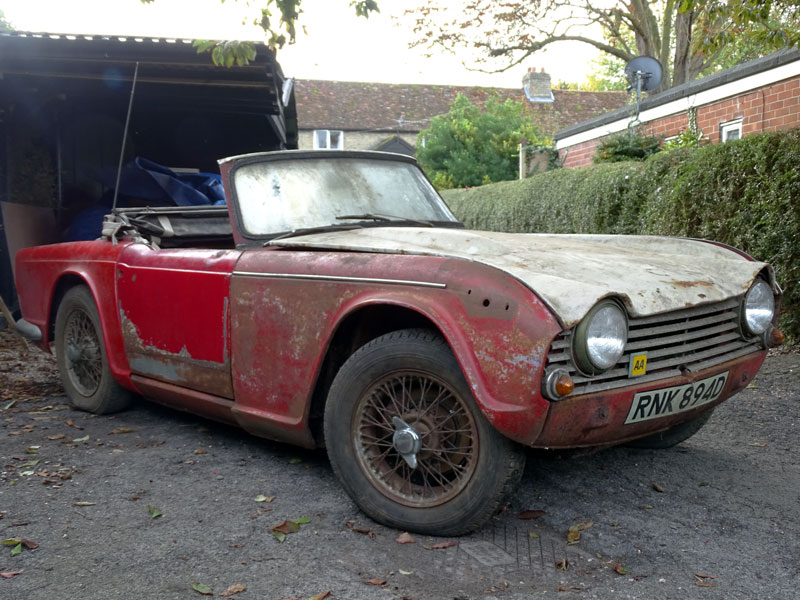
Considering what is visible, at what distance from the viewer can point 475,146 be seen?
1051 inches

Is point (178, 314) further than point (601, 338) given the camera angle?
Yes

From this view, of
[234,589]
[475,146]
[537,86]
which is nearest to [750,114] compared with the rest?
[234,589]

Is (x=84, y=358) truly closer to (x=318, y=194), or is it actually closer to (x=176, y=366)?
(x=176, y=366)

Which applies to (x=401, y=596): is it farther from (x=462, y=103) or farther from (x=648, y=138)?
(x=462, y=103)

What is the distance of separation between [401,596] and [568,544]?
0.72m

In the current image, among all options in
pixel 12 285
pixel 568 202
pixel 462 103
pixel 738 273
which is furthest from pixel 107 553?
pixel 462 103

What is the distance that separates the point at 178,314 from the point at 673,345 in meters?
2.27

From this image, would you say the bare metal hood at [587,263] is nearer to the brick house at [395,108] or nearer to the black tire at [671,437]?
the black tire at [671,437]

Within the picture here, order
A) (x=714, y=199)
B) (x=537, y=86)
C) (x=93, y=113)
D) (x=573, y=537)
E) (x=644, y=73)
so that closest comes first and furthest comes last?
(x=573, y=537) < (x=714, y=199) < (x=93, y=113) < (x=644, y=73) < (x=537, y=86)

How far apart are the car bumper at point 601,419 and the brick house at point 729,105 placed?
7.37 m

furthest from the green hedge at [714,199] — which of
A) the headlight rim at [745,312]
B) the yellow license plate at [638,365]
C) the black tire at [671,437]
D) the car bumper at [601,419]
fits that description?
the yellow license plate at [638,365]

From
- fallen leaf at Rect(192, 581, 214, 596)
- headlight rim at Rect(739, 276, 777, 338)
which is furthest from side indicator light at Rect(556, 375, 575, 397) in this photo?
fallen leaf at Rect(192, 581, 214, 596)

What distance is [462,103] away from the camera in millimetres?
29219

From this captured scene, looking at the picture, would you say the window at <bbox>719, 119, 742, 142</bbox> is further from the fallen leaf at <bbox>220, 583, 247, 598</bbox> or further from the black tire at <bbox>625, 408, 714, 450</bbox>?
the fallen leaf at <bbox>220, 583, 247, 598</bbox>
